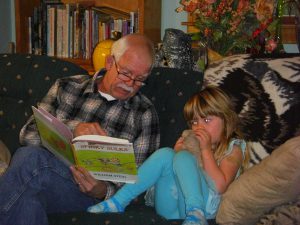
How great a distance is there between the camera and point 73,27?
2771 mm

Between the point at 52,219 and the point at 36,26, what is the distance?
1.71 metres

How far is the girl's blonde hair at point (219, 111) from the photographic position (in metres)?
1.55

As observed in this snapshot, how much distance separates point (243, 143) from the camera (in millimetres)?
1543

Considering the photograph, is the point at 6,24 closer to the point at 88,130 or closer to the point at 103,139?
the point at 88,130

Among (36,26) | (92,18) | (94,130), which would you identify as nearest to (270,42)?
(94,130)

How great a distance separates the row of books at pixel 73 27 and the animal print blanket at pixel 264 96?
1.09 m

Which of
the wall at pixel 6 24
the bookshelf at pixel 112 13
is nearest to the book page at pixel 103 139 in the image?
A: the bookshelf at pixel 112 13

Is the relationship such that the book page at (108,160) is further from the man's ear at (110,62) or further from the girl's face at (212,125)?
the man's ear at (110,62)

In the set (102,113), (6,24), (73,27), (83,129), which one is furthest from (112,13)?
(83,129)

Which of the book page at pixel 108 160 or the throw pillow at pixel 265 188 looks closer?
the throw pillow at pixel 265 188

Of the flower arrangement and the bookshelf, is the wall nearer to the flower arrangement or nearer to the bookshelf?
the bookshelf

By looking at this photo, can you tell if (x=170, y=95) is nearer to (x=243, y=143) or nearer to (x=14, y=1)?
(x=243, y=143)

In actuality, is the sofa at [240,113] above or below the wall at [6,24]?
below

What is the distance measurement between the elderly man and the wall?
4.16 feet
